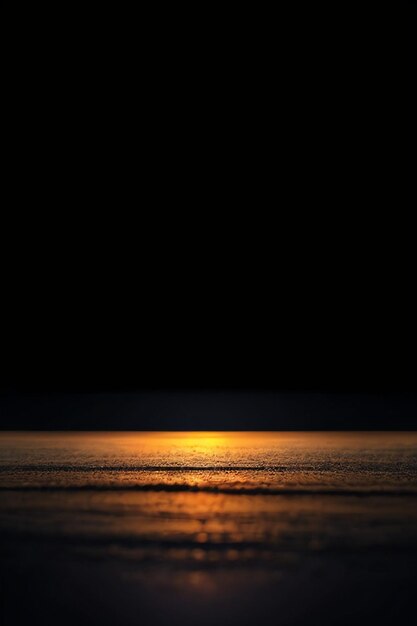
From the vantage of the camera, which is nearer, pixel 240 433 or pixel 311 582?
pixel 311 582

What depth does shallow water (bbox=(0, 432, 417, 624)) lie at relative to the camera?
4230 mm

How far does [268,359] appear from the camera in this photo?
21844mm

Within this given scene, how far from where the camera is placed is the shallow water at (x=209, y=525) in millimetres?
4230

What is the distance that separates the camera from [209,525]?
5828 millimetres

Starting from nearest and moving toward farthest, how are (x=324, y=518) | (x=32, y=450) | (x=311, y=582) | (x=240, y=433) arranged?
(x=311, y=582)
(x=324, y=518)
(x=32, y=450)
(x=240, y=433)

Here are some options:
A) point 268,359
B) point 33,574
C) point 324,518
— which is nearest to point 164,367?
point 268,359

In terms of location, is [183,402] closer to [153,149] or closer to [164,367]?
[164,367]

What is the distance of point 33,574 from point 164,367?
665 inches

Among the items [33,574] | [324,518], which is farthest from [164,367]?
[33,574]

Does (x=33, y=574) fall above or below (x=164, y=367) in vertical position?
below

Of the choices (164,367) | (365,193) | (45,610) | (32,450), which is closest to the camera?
(45,610)

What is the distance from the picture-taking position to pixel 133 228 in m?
23.7

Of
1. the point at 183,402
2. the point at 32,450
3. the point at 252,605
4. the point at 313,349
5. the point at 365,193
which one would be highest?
the point at 365,193

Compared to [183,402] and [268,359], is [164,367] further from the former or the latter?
[183,402]
